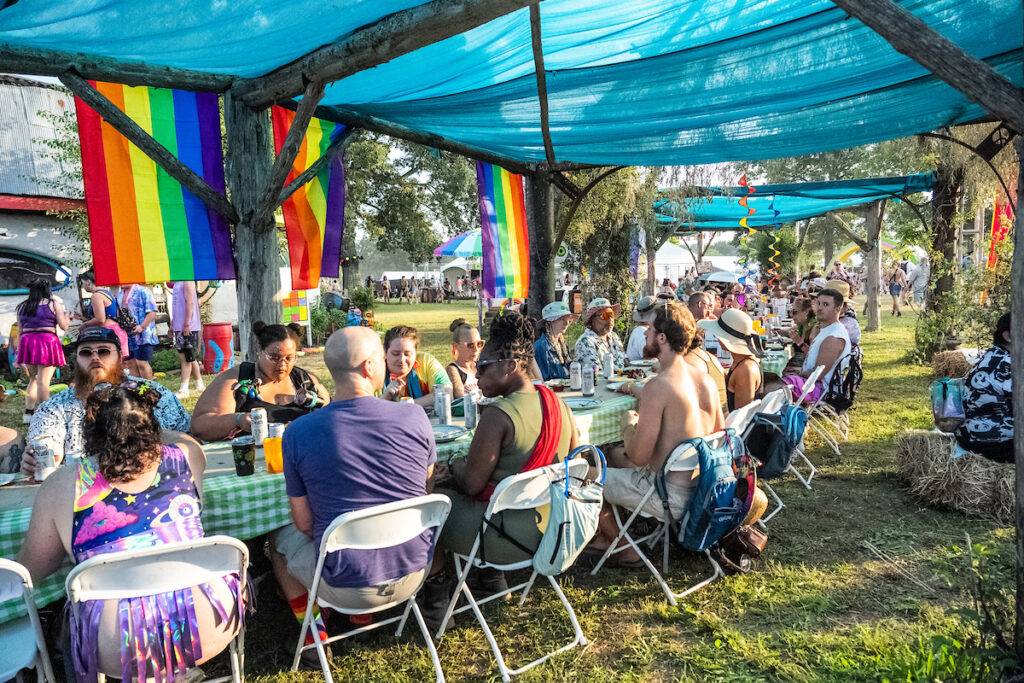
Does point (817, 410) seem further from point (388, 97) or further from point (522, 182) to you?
point (388, 97)

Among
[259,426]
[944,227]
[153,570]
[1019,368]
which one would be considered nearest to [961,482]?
[1019,368]

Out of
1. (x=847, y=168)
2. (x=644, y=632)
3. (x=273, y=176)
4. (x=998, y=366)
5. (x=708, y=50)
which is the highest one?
(x=847, y=168)

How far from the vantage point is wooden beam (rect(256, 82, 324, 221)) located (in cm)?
395

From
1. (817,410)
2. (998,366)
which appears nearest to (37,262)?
(817,410)

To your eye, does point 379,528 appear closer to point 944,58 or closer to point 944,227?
point 944,58

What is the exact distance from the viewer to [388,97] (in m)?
4.70

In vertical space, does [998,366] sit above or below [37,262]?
below

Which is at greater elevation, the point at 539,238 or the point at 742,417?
the point at 539,238

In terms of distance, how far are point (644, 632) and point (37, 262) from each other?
15.3m

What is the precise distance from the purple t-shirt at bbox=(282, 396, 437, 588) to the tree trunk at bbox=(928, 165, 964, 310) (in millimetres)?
9968

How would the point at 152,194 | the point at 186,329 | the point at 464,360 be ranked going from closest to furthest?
the point at 152,194 < the point at 464,360 < the point at 186,329

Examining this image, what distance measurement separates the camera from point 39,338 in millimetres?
7195

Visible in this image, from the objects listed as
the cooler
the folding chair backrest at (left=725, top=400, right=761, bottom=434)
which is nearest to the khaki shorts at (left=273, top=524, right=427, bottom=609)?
the folding chair backrest at (left=725, top=400, right=761, bottom=434)

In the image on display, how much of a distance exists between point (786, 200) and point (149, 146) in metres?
11.9
